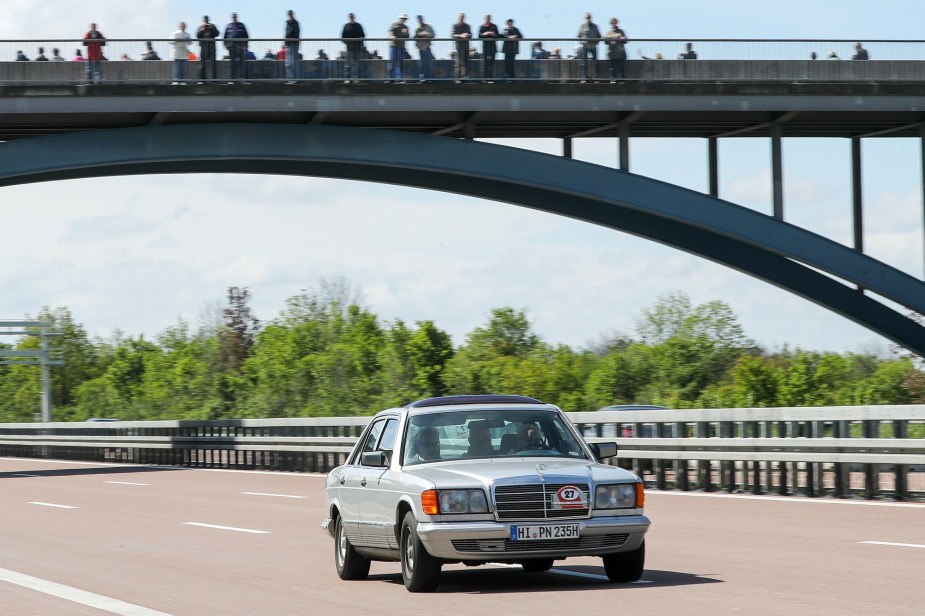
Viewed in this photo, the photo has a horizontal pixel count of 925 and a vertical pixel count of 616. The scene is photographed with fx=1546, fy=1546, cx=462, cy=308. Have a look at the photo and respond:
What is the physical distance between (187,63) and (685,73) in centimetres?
1052

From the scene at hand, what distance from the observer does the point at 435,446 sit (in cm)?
1066

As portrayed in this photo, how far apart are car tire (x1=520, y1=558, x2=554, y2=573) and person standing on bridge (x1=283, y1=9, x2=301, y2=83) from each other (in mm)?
22747

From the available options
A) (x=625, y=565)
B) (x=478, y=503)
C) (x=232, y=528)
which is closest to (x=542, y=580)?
(x=625, y=565)

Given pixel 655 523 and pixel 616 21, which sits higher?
pixel 616 21

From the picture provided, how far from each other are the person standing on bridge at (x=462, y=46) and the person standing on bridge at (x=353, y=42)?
1973 millimetres

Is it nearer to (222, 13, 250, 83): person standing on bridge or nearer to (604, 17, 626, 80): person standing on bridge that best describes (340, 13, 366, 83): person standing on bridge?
(222, 13, 250, 83): person standing on bridge

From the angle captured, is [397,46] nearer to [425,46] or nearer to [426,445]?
[425,46]

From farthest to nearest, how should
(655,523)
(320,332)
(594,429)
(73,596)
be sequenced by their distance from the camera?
(320,332)
(594,429)
(655,523)
(73,596)

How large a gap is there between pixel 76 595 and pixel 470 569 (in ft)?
9.45

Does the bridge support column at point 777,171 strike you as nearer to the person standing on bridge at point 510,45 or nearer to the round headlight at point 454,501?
the person standing on bridge at point 510,45

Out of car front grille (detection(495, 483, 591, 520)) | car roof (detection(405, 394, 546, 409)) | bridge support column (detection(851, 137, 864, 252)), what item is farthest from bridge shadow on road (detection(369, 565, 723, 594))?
bridge support column (detection(851, 137, 864, 252))

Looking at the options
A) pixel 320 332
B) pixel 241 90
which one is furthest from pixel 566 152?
pixel 320 332

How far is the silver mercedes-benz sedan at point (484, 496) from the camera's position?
31.6 ft

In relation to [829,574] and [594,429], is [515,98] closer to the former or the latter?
[594,429]
